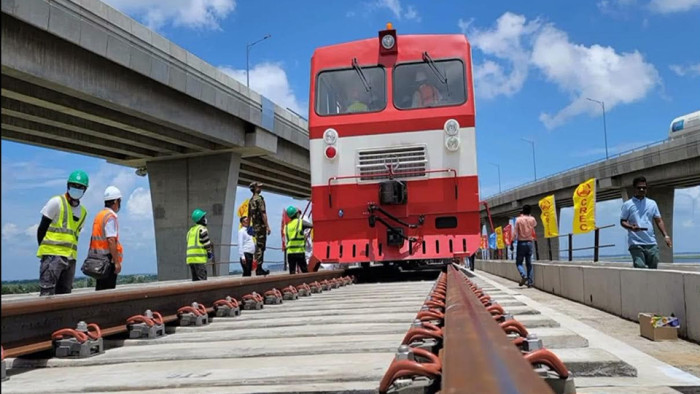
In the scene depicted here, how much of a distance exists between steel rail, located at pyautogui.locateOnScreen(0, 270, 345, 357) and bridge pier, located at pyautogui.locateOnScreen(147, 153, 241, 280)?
69.4ft

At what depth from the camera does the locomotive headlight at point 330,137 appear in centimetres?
957

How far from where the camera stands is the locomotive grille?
9320 millimetres

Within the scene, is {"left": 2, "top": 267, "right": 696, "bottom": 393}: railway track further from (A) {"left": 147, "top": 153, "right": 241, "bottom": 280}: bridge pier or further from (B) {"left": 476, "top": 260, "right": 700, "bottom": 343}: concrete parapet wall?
(A) {"left": 147, "top": 153, "right": 241, "bottom": 280}: bridge pier

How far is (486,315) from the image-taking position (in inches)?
101

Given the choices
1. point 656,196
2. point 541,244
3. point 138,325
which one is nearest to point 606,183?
point 656,196

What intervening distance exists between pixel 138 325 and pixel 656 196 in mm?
40453

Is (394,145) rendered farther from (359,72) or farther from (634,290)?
(634,290)

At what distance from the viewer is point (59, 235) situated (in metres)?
5.78

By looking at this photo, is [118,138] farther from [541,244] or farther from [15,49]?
[541,244]

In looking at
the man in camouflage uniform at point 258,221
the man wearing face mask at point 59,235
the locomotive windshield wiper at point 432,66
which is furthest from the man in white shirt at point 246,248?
the man wearing face mask at point 59,235

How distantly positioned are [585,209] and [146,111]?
13876 millimetres

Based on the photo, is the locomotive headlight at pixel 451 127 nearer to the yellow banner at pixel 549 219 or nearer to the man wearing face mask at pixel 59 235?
the man wearing face mask at pixel 59 235

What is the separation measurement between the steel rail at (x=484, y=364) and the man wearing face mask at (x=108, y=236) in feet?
17.0

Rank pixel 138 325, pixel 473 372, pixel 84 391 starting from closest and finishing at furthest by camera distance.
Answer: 1. pixel 473 372
2. pixel 84 391
3. pixel 138 325
